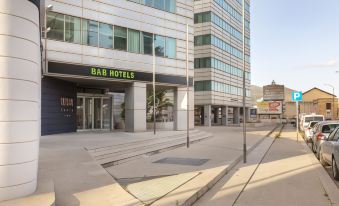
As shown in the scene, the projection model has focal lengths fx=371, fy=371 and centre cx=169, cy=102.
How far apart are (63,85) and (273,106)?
6440cm

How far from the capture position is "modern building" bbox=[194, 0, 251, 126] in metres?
55.6

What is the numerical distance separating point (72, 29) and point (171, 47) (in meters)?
8.92

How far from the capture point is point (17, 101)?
714 cm

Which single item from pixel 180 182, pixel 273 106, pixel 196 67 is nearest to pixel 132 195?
pixel 180 182

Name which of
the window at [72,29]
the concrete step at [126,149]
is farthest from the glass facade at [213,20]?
the concrete step at [126,149]

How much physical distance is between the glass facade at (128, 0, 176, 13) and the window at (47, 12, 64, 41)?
21.1ft

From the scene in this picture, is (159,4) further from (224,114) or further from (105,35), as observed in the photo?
(224,114)

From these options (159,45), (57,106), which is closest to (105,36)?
(159,45)

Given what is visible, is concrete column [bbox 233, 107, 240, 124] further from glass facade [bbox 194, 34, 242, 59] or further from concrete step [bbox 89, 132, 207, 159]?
concrete step [bbox 89, 132, 207, 159]

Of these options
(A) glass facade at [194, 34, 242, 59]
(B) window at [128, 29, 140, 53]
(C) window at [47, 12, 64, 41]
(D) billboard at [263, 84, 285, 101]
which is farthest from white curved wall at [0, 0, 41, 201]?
(D) billboard at [263, 84, 285, 101]

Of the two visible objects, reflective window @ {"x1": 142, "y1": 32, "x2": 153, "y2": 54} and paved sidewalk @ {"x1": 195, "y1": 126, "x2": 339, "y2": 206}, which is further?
reflective window @ {"x1": 142, "y1": 32, "x2": 153, "y2": 54}

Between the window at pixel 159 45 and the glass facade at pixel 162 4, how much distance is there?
7.75 ft

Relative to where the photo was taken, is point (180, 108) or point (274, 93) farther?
point (274, 93)

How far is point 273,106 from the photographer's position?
81.6 meters
